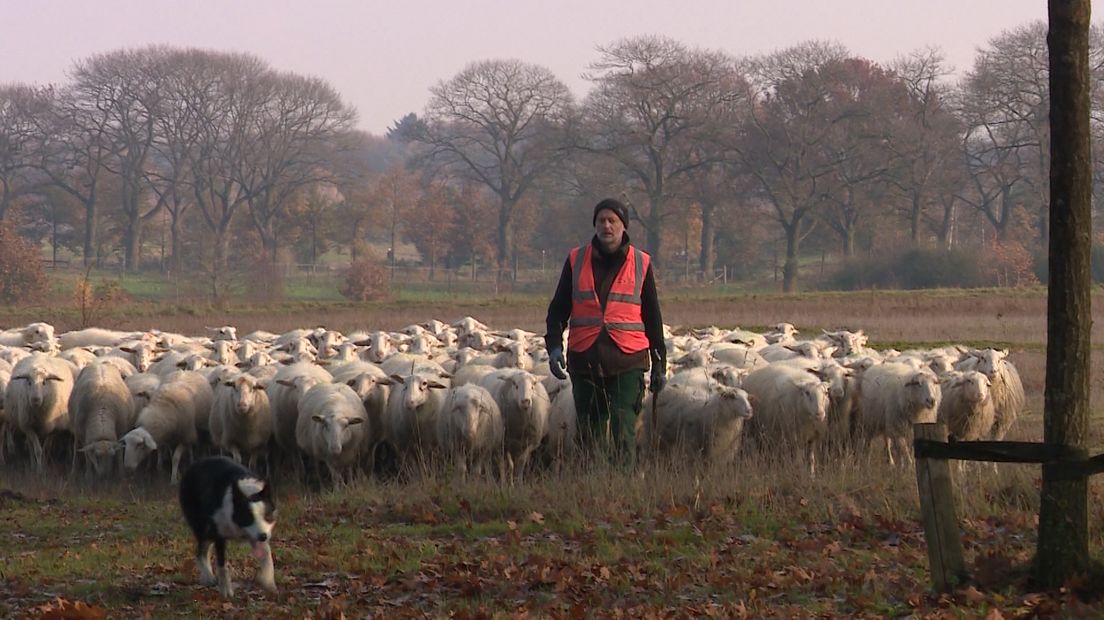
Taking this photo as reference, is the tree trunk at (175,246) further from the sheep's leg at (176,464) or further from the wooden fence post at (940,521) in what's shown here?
the wooden fence post at (940,521)

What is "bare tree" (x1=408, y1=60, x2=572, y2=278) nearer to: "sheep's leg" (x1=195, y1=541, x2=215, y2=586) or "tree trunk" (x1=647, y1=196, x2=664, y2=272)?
"tree trunk" (x1=647, y1=196, x2=664, y2=272)

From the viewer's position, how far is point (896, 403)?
1377cm

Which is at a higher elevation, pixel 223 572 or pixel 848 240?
pixel 848 240

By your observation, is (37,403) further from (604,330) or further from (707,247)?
(707,247)

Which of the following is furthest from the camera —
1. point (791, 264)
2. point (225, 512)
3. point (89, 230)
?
point (89, 230)

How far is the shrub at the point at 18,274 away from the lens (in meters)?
41.5

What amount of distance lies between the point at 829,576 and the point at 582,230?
5363 cm

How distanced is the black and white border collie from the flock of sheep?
3.73m

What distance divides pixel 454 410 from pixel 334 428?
1108 mm

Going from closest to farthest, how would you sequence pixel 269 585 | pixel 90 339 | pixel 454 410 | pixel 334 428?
pixel 269 585 < pixel 454 410 < pixel 334 428 < pixel 90 339

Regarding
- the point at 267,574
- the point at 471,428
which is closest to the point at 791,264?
the point at 471,428

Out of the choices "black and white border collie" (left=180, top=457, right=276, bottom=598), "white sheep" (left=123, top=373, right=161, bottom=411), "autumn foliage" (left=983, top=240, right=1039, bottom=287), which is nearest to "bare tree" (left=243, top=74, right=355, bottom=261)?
"autumn foliage" (left=983, top=240, right=1039, bottom=287)

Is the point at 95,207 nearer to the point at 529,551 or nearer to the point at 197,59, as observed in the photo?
the point at 197,59

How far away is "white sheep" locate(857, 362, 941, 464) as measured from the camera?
13.5 metres
